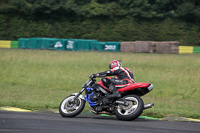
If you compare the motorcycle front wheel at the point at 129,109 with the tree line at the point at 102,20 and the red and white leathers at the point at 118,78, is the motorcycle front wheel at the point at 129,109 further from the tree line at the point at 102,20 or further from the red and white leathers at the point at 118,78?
the tree line at the point at 102,20

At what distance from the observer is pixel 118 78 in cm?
898

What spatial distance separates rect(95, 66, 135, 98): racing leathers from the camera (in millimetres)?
8648

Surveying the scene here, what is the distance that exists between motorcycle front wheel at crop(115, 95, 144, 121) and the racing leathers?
0.33m

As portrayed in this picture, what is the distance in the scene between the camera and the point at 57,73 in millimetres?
17938

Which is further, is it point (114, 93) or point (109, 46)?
point (109, 46)

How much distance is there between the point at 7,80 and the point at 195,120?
36.1ft

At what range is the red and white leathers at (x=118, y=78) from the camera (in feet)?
28.7

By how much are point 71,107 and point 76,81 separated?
7.41 m

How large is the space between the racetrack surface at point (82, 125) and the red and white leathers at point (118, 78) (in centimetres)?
93

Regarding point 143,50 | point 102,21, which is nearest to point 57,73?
point 143,50

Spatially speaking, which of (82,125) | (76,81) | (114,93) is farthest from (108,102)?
(76,81)

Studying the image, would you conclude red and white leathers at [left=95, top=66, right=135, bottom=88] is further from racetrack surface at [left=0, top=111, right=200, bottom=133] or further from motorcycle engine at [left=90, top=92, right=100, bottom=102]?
racetrack surface at [left=0, top=111, right=200, bottom=133]

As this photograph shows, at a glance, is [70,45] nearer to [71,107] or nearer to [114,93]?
[71,107]

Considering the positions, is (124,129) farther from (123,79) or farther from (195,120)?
(195,120)
